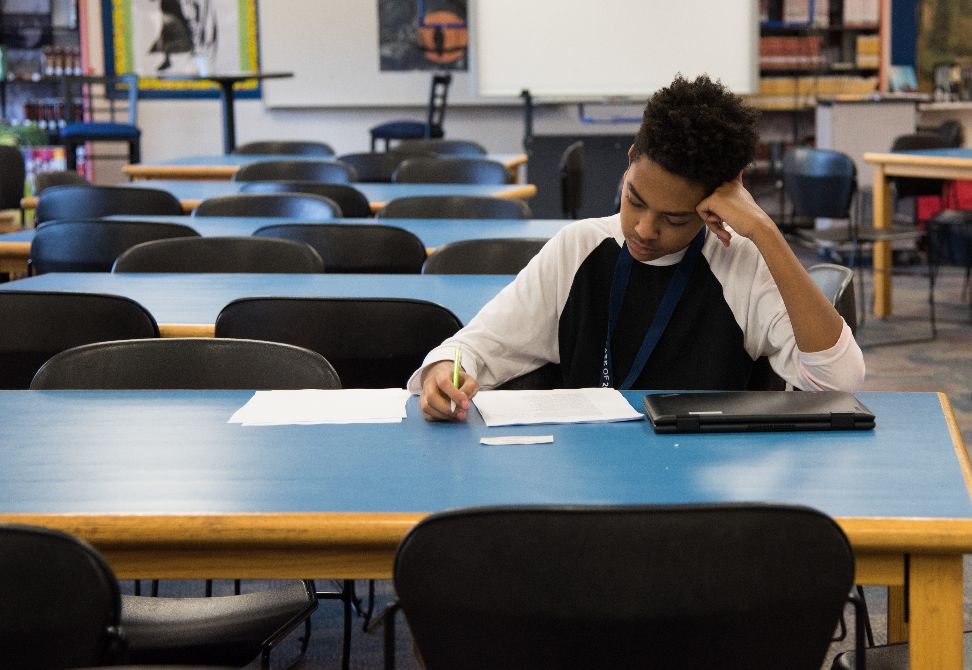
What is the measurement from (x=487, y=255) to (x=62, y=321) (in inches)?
47.2

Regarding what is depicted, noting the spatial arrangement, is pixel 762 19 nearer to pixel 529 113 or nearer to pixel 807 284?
pixel 529 113

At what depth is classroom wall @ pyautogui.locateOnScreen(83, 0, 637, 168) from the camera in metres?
10.8

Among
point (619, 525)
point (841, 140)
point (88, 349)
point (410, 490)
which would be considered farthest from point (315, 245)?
point (841, 140)

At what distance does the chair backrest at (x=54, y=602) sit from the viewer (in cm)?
122

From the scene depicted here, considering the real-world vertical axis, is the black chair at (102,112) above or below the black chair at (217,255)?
above

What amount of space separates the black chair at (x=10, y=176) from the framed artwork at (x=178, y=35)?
11.8 ft

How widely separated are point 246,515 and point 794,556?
1.82ft

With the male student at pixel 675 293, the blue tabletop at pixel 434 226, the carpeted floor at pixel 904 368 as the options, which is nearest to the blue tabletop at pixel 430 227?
the blue tabletop at pixel 434 226

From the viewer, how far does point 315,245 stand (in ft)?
11.9

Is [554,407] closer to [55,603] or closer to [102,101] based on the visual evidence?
[55,603]

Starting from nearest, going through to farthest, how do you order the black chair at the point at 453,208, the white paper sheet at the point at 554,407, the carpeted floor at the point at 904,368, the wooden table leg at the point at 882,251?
the white paper sheet at the point at 554,407 < the carpeted floor at the point at 904,368 < the black chair at the point at 453,208 < the wooden table leg at the point at 882,251

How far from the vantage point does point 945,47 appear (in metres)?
9.66

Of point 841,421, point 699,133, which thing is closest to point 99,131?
point 699,133

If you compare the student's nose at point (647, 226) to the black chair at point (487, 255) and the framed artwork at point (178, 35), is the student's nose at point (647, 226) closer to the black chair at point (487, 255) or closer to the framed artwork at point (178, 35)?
the black chair at point (487, 255)
